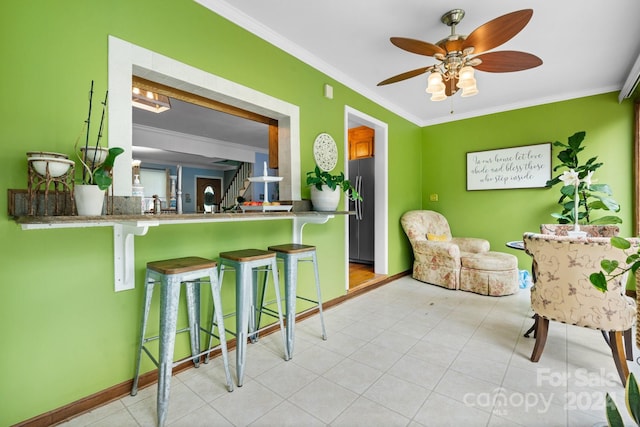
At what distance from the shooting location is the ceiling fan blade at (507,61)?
2.01 meters

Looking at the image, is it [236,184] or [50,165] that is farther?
[236,184]

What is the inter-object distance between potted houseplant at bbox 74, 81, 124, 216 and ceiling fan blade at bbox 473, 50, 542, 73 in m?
2.41

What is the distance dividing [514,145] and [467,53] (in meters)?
2.75

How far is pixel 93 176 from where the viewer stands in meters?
1.30

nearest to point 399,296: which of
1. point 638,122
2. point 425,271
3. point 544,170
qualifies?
point 425,271

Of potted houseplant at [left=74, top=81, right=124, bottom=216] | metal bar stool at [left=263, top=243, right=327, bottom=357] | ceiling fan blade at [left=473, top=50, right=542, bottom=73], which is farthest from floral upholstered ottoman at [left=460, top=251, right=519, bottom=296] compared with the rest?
potted houseplant at [left=74, top=81, right=124, bottom=216]

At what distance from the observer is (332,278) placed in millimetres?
3195

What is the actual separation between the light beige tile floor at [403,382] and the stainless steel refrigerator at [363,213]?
85.8 inches

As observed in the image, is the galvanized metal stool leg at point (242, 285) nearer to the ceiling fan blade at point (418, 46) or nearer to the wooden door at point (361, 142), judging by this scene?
the ceiling fan blade at point (418, 46)

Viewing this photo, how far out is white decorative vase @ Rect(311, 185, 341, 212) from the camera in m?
2.54

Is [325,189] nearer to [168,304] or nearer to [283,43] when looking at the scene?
[283,43]

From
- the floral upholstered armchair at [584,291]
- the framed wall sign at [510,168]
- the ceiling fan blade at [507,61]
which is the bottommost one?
the floral upholstered armchair at [584,291]

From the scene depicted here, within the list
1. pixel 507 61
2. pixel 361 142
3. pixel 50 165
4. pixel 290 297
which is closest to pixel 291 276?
pixel 290 297

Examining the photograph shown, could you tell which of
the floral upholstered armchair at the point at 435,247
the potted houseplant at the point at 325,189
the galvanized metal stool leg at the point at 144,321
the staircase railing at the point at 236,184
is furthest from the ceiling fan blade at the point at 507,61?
the staircase railing at the point at 236,184
